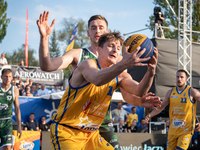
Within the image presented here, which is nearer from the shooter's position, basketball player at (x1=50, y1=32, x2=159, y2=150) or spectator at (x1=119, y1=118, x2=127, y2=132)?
basketball player at (x1=50, y1=32, x2=159, y2=150)

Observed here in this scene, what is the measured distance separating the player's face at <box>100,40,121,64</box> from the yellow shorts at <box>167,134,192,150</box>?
4.93 metres

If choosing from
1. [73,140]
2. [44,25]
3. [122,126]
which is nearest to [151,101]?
[73,140]

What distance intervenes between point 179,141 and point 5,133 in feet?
15.4

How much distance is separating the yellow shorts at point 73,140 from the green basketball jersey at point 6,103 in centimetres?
383

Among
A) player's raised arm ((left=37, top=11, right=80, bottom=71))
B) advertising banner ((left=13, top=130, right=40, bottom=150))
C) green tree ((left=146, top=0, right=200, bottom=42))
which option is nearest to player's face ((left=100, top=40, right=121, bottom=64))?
player's raised arm ((left=37, top=11, right=80, bottom=71))

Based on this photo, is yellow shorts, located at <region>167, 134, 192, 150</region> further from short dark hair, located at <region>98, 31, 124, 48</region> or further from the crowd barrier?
short dark hair, located at <region>98, 31, 124, 48</region>

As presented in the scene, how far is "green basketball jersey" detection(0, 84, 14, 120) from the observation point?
6832mm

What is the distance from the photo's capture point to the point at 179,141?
7.40 m

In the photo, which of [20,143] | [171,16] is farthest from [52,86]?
[171,16]

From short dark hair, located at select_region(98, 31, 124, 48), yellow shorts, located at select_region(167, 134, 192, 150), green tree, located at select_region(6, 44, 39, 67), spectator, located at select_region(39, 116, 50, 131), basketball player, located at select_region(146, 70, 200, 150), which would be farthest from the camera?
green tree, located at select_region(6, 44, 39, 67)

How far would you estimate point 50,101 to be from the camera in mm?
12125

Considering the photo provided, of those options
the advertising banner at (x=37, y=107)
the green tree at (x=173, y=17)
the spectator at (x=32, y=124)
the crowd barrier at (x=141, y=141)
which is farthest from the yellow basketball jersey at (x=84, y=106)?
the green tree at (x=173, y=17)

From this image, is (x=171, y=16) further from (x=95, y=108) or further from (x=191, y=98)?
(x=95, y=108)

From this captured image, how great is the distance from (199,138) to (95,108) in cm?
769
